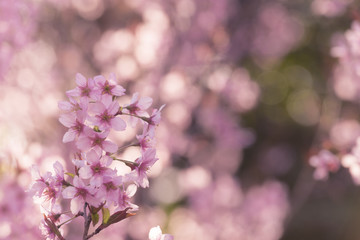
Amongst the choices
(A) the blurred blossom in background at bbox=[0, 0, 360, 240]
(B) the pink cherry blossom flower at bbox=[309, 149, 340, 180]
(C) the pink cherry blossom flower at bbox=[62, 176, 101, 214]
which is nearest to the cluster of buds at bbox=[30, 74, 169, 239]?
(C) the pink cherry blossom flower at bbox=[62, 176, 101, 214]

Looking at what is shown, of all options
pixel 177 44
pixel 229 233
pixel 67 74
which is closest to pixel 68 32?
pixel 67 74

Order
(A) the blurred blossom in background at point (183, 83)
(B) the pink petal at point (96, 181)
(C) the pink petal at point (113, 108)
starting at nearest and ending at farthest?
(B) the pink petal at point (96, 181)
(C) the pink petal at point (113, 108)
(A) the blurred blossom in background at point (183, 83)

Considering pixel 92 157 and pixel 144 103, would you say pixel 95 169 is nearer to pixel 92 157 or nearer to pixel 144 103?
pixel 92 157

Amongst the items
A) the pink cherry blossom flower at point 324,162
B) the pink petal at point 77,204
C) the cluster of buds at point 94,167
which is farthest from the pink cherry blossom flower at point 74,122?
the pink cherry blossom flower at point 324,162

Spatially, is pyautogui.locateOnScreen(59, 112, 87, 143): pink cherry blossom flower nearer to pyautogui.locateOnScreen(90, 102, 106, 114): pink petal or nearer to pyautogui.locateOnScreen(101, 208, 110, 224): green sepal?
pyautogui.locateOnScreen(90, 102, 106, 114): pink petal

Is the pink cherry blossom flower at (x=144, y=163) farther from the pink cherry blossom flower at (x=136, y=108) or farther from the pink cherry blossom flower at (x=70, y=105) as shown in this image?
the pink cherry blossom flower at (x=70, y=105)

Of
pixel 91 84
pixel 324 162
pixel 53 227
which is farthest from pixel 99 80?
pixel 324 162

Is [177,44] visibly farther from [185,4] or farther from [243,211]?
[243,211]

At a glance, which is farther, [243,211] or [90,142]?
[243,211]
